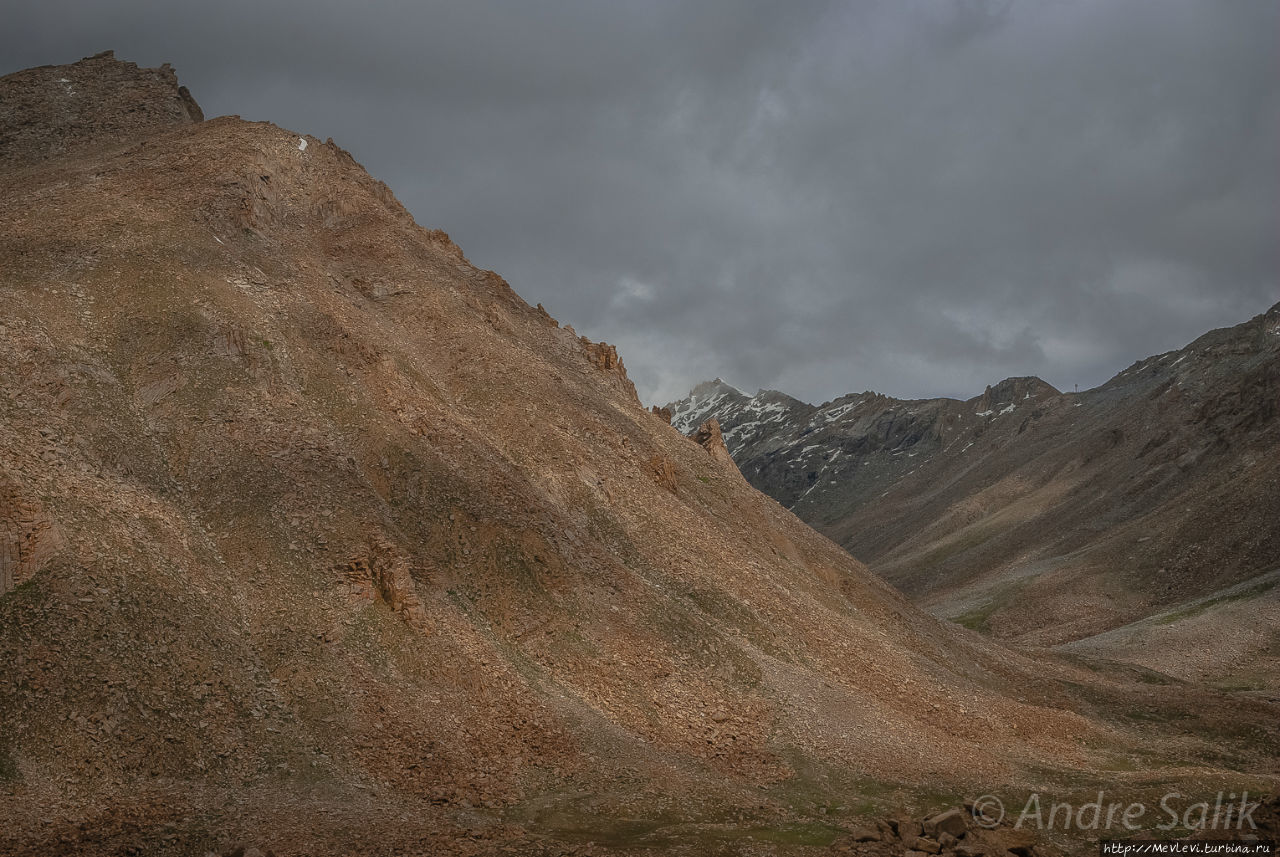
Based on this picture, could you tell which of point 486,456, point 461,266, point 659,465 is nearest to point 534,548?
point 486,456

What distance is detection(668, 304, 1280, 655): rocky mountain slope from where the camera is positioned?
79.5 m

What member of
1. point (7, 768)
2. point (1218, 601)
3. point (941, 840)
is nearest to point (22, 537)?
point (7, 768)

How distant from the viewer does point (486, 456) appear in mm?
39031

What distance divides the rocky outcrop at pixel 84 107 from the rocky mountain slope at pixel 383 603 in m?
3.35

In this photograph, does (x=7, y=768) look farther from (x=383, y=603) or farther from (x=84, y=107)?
(x=84, y=107)

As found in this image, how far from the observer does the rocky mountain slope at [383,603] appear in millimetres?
22469

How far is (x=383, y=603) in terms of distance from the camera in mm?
29562

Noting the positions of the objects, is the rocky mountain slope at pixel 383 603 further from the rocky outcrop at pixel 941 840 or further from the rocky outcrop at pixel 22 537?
the rocky outcrop at pixel 941 840

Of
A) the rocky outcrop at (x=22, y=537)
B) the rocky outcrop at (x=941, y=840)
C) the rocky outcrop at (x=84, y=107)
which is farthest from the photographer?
the rocky outcrop at (x=84, y=107)

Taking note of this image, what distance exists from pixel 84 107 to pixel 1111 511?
348 ft

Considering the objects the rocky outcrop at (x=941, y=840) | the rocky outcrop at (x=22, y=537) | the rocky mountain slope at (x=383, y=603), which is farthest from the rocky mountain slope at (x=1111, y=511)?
the rocky outcrop at (x=22, y=537)

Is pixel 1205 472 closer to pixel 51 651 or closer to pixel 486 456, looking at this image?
pixel 486 456

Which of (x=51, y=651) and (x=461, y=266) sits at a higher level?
(x=461, y=266)

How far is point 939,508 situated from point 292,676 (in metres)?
149
